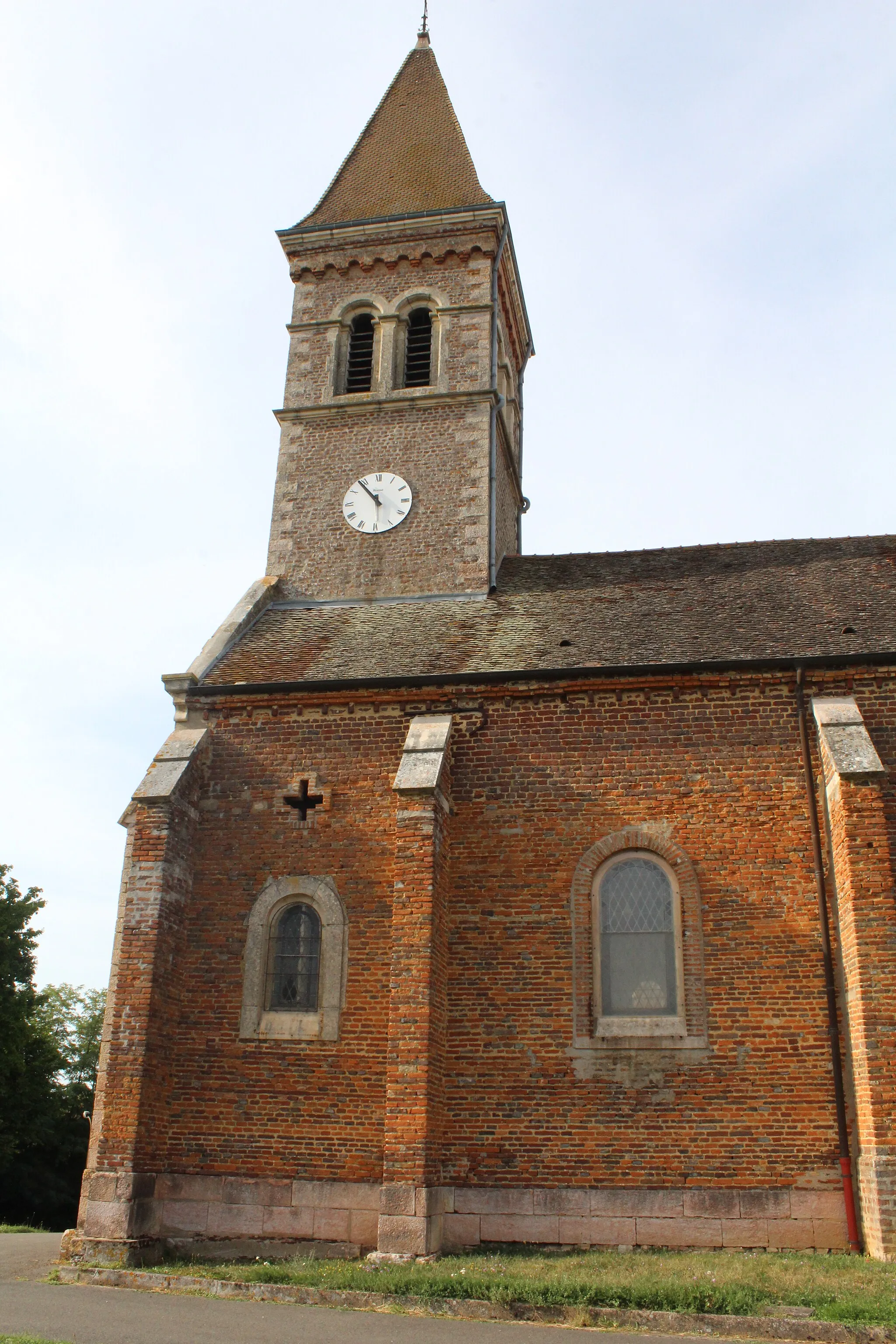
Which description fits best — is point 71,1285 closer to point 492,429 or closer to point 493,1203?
point 493,1203

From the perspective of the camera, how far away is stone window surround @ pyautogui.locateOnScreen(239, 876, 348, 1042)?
505 inches

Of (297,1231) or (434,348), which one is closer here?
(297,1231)

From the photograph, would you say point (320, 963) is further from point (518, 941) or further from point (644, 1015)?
point (644, 1015)

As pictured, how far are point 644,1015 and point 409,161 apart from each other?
17776 mm

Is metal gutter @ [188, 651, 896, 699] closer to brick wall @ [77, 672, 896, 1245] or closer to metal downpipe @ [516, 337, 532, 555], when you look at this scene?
brick wall @ [77, 672, 896, 1245]

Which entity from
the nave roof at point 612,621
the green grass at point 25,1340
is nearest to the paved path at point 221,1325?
the green grass at point 25,1340

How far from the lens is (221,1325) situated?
325 inches

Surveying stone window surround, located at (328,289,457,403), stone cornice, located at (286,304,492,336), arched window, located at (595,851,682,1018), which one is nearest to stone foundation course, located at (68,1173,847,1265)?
arched window, located at (595,851,682,1018)

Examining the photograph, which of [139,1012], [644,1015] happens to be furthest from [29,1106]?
[644,1015]

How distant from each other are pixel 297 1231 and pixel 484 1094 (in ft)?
8.30

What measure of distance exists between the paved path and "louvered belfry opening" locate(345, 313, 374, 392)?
585 inches

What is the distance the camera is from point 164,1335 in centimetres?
782

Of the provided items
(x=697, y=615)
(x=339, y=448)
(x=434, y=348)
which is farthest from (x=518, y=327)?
(x=697, y=615)

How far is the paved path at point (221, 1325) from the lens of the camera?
25.2 feet
